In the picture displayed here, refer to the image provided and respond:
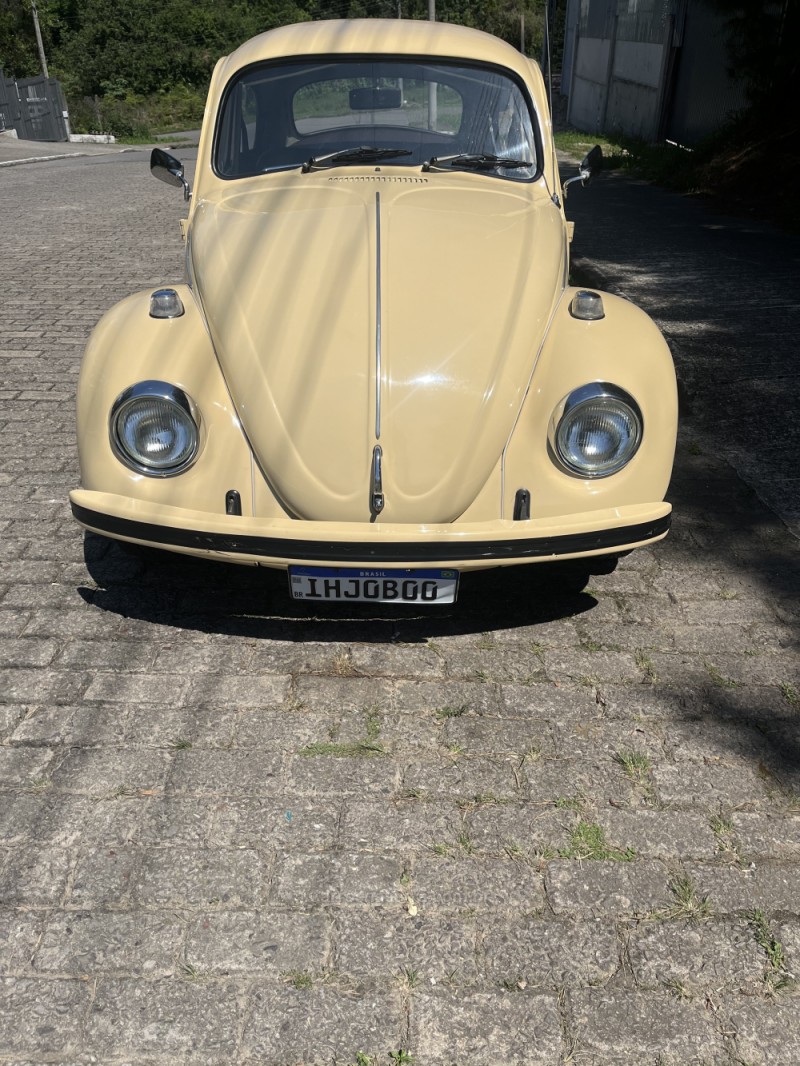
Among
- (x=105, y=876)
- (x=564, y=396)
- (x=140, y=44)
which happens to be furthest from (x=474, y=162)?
(x=140, y=44)

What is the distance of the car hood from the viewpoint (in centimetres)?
296

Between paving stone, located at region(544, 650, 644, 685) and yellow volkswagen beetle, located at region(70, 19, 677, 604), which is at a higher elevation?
yellow volkswagen beetle, located at region(70, 19, 677, 604)

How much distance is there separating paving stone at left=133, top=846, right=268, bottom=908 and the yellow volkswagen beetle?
907mm

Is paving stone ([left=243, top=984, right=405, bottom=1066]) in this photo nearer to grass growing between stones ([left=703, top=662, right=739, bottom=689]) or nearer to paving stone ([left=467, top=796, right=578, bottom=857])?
paving stone ([left=467, top=796, right=578, bottom=857])

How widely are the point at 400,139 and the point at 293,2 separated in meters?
73.9

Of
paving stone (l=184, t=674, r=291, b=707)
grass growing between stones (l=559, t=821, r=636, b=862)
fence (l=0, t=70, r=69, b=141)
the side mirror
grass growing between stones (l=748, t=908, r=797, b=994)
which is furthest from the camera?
fence (l=0, t=70, r=69, b=141)

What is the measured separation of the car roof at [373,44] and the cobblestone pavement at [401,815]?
245 cm

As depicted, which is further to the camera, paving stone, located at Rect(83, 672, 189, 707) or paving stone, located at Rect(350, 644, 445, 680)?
paving stone, located at Rect(350, 644, 445, 680)

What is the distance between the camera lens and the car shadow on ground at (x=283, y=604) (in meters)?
3.45

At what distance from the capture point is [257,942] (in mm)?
2211

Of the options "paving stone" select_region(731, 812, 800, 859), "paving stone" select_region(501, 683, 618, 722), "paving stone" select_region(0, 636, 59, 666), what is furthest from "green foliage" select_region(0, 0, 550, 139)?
"paving stone" select_region(731, 812, 800, 859)

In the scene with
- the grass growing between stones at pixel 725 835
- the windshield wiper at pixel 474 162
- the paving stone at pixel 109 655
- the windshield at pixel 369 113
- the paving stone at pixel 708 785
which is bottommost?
the paving stone at pixel 109 655

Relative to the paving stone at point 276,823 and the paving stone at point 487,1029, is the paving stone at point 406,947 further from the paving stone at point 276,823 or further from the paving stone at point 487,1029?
the paving stone at point 276,823

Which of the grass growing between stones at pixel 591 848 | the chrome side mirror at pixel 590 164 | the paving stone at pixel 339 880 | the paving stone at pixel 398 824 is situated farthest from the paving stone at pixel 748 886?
the chrome side mirror at pixel 590 164
